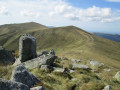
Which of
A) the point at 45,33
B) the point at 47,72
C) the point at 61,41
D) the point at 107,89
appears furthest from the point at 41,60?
the point at 45,33

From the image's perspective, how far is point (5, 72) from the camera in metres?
9.84

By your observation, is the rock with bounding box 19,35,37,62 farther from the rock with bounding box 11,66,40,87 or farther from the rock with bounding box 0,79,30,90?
the rock with bounding box 0,79,30,90

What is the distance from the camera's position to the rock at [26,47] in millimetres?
20234

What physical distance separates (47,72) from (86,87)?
4467mm

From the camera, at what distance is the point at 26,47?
2048 cm

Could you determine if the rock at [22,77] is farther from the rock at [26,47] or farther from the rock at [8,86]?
the rock at [26,47]

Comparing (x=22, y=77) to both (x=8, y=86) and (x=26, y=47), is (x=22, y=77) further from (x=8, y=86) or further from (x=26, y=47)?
Result: (x=26, y=47)

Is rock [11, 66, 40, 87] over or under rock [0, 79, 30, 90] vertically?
under

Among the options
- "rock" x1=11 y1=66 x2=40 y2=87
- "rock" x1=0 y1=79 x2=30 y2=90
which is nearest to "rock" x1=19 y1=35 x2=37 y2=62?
"rock" x1=11 y1=66 x2=40 y2=87

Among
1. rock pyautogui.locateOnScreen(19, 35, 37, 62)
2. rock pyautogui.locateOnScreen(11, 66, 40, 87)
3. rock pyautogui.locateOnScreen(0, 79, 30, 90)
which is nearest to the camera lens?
rock pyautogui.locateOnScreen(0, 79, 30, 90)

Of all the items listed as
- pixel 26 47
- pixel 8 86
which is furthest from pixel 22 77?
pixel 26 47

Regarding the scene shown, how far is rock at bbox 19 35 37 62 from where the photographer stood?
20.2m

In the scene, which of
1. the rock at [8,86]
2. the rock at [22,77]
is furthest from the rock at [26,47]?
the rock at [8,86]

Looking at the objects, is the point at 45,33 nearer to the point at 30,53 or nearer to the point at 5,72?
the point at 30,53
